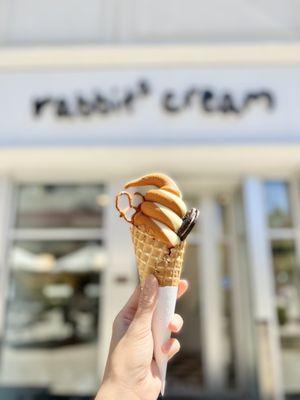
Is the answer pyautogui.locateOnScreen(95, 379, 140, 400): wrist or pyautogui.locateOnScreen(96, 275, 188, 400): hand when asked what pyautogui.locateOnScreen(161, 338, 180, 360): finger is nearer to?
pyautogui.locateOnScreen(96, 275, 188, 400): hand

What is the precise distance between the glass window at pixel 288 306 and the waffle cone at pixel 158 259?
3.82 metres

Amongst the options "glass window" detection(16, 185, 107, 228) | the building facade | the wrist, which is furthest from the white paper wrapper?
"glass window" detection(16, 185, 107, 228)

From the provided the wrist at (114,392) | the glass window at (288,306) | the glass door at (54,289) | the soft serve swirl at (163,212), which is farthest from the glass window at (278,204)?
the wrist at (114,392)

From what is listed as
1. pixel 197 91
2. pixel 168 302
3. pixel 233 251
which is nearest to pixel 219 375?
pixel 233 251

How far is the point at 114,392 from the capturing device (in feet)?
4.02

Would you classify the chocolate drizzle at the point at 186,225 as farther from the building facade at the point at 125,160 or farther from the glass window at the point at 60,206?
the glass window at the point at 60,206

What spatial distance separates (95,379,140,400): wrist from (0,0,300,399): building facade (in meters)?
3.67

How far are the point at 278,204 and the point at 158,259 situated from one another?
423 cm

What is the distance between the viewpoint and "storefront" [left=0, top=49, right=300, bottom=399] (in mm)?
4988

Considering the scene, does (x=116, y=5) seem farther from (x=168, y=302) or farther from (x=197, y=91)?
(x=168, y=302)

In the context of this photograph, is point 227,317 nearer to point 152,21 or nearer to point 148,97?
point 148,97

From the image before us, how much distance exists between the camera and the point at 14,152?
16.6 feet

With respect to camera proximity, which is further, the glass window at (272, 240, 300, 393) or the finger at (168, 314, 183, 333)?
the glass window at (272, 240, 300, 393)

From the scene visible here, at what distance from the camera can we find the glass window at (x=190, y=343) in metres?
6.29
